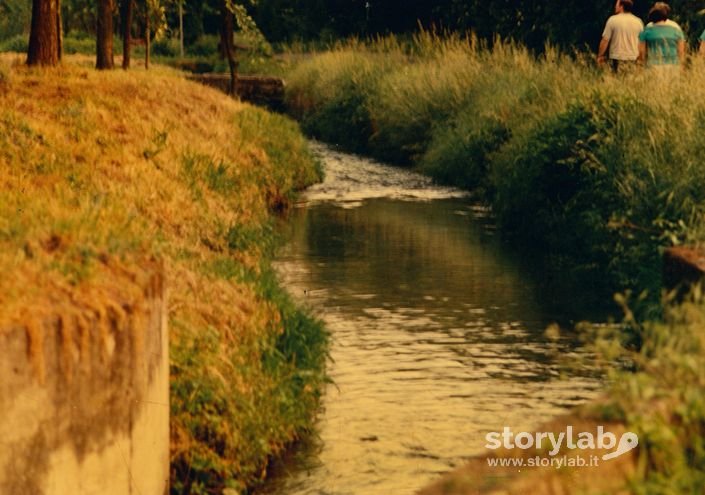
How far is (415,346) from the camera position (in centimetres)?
1047

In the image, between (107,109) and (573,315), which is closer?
(573,315)

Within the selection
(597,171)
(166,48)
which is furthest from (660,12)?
(166,48)

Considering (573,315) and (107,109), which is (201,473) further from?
(107,109)

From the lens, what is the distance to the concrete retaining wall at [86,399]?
5.56 meters

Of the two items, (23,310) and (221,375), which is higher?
(23,310)

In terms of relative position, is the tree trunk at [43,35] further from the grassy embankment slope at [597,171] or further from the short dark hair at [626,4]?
the short dark hair at [626,4]

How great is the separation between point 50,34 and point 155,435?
1359cm

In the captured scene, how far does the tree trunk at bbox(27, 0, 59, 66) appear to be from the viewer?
19.2 m

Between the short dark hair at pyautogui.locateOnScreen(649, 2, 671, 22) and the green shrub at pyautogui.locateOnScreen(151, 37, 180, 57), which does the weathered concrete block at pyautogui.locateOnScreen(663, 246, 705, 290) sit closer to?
the short dark hair at pyautogui.locateOnScreen(649, 2, 671, 22)

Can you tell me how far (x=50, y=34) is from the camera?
19344 mm

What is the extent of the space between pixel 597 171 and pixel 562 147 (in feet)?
4.28

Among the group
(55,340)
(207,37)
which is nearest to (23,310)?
(55,340)

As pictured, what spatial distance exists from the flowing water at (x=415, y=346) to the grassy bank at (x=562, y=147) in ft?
1.98

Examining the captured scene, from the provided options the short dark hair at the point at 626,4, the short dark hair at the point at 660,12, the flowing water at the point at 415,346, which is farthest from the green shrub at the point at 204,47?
the flowing water at the point at 415,346
